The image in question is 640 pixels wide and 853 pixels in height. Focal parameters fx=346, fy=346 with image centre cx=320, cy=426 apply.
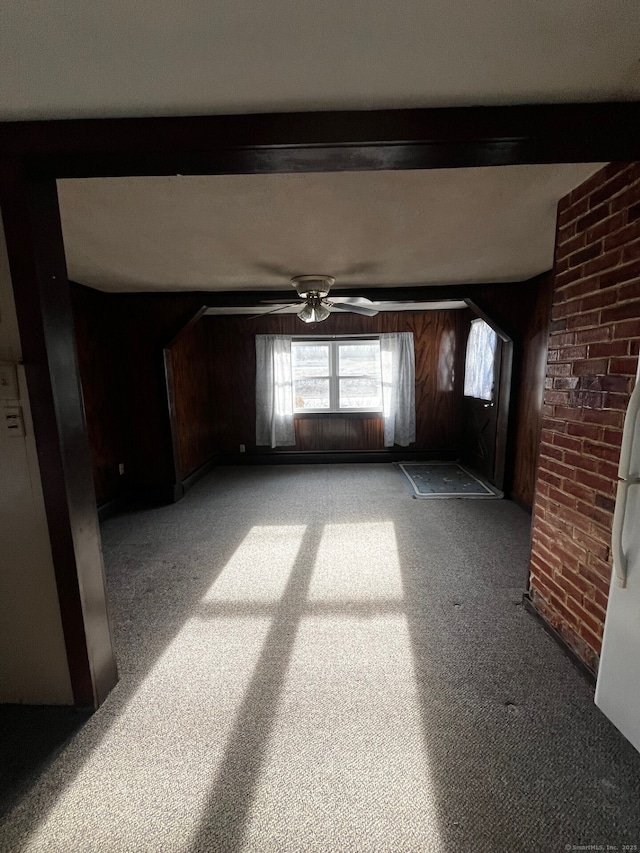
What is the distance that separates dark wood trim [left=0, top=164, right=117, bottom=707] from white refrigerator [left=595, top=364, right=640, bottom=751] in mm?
1924

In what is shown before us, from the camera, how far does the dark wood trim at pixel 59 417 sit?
1150 mm

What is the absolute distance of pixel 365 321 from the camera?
479 centimetres

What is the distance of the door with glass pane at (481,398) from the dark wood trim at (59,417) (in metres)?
3.74

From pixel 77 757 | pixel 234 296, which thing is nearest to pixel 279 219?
pixel 234 296

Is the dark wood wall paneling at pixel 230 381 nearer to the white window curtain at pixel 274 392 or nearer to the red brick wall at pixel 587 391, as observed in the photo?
the white window curtain at pixel 274 392

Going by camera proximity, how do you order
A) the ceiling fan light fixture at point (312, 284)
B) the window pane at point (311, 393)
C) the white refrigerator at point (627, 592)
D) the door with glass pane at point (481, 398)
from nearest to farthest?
the white refrigerator at point (627, 592) → the ceiling fan light fixture at point (312, 284) → the door with glass pane at point (481, 398) → the window pane at point (311, 393)

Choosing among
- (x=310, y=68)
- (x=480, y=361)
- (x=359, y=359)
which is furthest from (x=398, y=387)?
(x=310, y=68)

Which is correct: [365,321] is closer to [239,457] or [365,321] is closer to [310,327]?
[310,327]

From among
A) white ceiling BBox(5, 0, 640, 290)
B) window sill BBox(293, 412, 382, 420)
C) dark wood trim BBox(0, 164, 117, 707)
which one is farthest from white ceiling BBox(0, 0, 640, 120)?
window sill BBox(293, 412, 382, 420)

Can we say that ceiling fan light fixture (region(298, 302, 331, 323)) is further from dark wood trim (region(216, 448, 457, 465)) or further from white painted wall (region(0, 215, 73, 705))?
dark wood trim (region(216, 448, 457, 465))

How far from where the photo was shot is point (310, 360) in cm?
494

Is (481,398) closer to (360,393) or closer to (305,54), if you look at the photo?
(360,393)

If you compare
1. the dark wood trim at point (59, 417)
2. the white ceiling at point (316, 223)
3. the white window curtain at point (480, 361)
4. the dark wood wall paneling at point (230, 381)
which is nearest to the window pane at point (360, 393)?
the dark wood wall paneling at point (230, 381)

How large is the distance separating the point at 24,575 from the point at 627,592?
217cm
